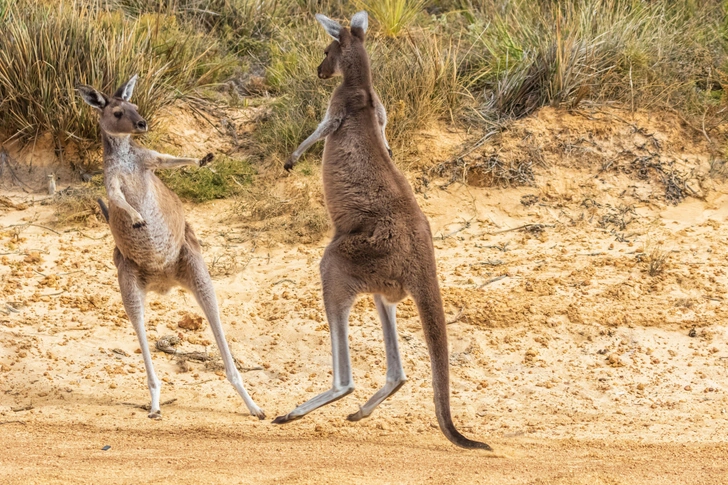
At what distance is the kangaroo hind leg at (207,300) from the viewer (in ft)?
20.0

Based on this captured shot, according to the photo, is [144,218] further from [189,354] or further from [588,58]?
[588,58]

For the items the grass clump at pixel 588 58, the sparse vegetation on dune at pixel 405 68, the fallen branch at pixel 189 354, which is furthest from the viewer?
the grass clump at pixel 588 58

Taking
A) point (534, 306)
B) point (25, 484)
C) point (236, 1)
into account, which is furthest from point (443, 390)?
point (236, 1)

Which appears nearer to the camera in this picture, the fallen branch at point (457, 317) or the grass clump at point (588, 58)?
the fallen branch at point (457, 317)

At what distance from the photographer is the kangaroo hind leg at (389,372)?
540cm

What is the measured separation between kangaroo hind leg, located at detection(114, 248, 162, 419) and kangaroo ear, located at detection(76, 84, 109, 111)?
Result: 39.3 inches

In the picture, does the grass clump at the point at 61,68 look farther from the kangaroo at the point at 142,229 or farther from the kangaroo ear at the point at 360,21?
the kangaroo ear at the point at 360,21

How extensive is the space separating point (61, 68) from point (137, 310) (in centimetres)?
411

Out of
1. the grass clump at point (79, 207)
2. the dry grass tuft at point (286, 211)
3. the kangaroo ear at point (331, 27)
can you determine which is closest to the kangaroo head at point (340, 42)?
the kangaroo ear at point (331, 27)

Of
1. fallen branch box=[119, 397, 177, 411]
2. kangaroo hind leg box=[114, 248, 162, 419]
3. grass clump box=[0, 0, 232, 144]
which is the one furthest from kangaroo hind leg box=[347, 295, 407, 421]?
grass clump box=[0, 0, 232, 144]

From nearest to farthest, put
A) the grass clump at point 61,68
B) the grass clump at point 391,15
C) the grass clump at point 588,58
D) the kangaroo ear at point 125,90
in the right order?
1. the kangaroo ear at point 125,90
2. the grass clump at point 61,68
3. the grass clump at point 588,58
4. the grass clump at point 391,15

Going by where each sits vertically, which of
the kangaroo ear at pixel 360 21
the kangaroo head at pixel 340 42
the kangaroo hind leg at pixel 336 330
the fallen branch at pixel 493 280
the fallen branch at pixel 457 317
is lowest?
the fallen branch at pixel 457 317

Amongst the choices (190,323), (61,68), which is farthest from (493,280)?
(61,68)

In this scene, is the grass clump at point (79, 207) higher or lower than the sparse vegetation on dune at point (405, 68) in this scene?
Result: lower
